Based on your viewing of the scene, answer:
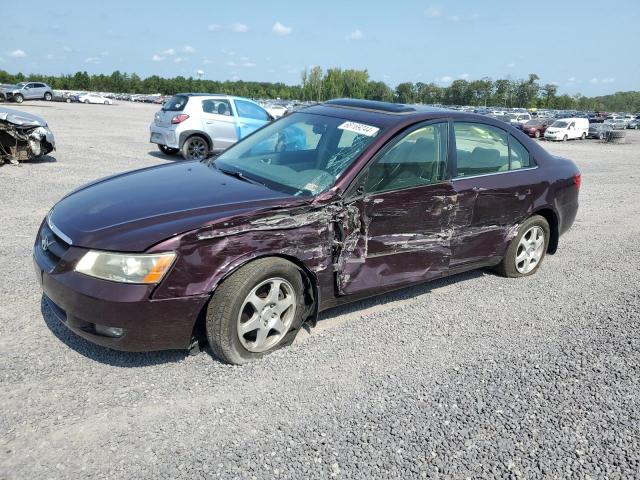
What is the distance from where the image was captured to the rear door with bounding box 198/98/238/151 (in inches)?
476

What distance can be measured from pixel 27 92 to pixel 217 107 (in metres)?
44.5

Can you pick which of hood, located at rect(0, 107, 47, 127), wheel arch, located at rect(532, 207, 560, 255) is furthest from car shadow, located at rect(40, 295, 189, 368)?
hood, located at rect(0, 107, 47, 127)

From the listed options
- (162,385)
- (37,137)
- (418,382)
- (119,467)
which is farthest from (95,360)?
(37,137)

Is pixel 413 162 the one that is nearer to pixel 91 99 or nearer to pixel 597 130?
pixel 597 130

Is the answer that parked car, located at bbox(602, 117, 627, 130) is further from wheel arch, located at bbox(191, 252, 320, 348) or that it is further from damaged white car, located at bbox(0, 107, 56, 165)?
wheel arch, located at bbox(191, 252, 320, 348)

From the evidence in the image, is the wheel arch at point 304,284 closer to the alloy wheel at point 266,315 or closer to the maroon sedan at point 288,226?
the maroon sedan at point 288,226

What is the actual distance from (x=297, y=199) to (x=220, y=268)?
749 millimetres

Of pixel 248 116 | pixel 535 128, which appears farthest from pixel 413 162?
pixel 535 128

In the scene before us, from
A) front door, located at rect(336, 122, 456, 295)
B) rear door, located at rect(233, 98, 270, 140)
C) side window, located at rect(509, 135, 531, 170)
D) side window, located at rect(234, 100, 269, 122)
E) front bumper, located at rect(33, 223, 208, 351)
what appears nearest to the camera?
front bumper, located at rect(33, 223, 208, 351)

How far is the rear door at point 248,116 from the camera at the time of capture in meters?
12.5

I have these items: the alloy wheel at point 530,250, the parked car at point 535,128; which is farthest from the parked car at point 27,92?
the alloy wheel at point 530,250

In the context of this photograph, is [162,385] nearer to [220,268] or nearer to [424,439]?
[220,268]

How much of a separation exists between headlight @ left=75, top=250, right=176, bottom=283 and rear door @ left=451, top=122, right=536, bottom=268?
246cm

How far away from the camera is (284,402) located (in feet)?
9.84
